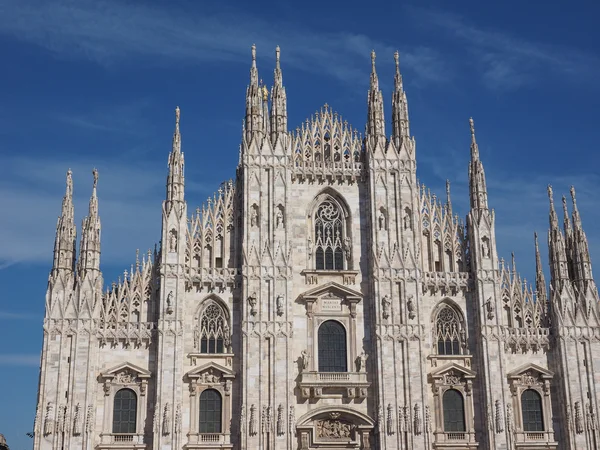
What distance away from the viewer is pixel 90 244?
45.6 m

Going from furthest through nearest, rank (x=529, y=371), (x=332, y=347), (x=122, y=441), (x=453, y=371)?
(x=529, y=371) < (x=332, y=347) < (x=453, y=371) < (x=122, y=441)

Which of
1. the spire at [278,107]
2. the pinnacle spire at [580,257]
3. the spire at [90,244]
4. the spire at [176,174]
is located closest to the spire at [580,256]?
the pinnacle spire at [580,257]

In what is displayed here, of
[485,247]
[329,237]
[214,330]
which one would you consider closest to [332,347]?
[329,237]

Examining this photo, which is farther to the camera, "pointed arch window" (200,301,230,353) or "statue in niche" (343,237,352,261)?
"statue in niche" (343,237,352,261)

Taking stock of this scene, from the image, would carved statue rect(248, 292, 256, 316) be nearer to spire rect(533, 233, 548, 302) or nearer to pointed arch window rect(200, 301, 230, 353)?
pointed arch window rect(200, 301, 230, 353)

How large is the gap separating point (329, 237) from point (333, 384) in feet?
25.6

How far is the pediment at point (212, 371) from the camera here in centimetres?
4412

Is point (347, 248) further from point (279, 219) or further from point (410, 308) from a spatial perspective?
point (410, 308)

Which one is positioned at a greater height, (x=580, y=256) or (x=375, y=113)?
(x=375, y=113)

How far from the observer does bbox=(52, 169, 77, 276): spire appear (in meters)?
45.2

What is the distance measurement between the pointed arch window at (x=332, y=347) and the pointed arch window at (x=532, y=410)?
9.23 m

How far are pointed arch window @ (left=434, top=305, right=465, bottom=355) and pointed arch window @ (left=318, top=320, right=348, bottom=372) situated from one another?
487 centimetres

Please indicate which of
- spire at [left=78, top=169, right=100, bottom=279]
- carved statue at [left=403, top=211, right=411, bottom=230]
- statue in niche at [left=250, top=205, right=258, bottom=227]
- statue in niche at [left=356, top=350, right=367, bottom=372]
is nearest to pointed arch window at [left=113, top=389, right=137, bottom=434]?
spire at [left=78, top=169, right=100, bottom=279]

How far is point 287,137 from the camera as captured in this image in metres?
48.8
